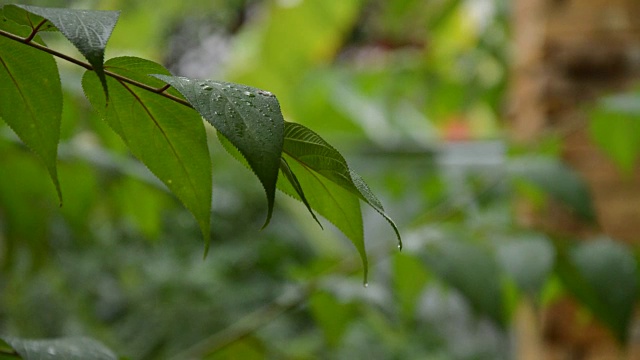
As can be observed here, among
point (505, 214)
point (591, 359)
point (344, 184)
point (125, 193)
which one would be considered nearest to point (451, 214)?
point (591, 359)

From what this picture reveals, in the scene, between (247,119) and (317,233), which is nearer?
(247,119)

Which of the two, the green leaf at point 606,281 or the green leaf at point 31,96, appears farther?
the green leaf at point 606,281

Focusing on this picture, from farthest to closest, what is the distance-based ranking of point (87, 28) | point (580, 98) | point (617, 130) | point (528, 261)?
point (580, 98) < point (617, 130) < point (528, 261) < point (87, 28)

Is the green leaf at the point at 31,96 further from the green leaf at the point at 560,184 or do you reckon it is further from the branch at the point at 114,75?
the green leaf at the point at 560,184

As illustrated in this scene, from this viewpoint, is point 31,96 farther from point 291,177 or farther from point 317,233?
point 317,233

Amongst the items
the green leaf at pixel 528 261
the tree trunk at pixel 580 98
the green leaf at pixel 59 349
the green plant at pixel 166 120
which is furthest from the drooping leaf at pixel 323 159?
the tree trunk at pixel 580 98

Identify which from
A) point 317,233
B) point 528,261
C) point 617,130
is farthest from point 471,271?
point 317,233

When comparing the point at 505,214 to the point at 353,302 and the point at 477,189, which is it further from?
the point at 353,302

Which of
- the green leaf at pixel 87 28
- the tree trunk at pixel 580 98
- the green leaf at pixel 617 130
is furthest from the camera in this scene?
the tree trunk at pixel 580 98
